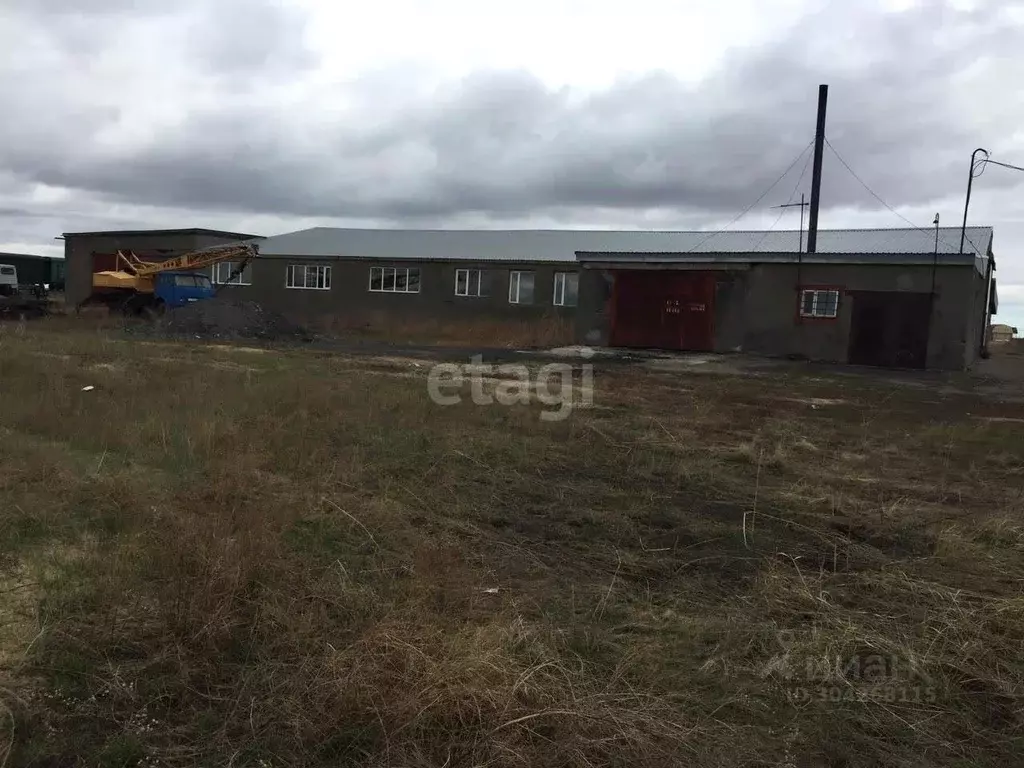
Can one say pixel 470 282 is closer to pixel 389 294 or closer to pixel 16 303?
pixel 389 294

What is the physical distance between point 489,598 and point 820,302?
2036cm

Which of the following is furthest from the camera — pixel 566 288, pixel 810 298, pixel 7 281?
pixel 7 281

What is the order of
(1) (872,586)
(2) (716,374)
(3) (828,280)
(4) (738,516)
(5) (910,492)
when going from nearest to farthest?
1. (1) (872,586)
2. (4) (738,516)
3. (5) (910,492)
4. (2) (716,374)
5. (3) (828,280)

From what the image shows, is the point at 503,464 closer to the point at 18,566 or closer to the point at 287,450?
the point at 287,450

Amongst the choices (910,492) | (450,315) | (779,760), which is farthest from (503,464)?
(450,315)

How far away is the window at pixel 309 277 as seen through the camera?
111ft

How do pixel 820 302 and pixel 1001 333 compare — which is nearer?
pixel 820 302

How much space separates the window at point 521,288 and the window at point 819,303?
1101 cm

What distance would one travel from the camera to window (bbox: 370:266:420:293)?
105 ft

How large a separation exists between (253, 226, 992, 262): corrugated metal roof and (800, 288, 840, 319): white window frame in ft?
5.26

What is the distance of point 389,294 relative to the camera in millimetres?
32406

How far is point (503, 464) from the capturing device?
24.2 ft

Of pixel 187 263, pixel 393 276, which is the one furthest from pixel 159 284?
pixel 393 276

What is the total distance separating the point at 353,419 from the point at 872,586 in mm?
6062
